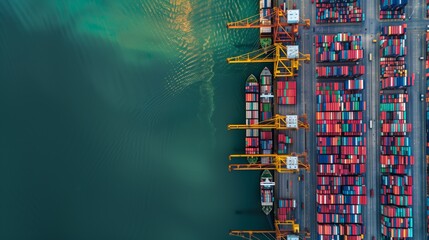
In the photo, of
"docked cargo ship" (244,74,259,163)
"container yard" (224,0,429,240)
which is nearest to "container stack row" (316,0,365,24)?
"container yard" (224,0,429,240)

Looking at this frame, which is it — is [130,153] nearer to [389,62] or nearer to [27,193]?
[27,193]

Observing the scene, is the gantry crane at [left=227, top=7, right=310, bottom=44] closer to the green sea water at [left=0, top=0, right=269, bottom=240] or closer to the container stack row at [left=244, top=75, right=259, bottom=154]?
the green sea water at [left=0, top=0, right=269, bottom=240]

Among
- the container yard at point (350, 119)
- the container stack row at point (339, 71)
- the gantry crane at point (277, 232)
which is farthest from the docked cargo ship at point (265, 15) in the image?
the gantry crane at point (277, 232)

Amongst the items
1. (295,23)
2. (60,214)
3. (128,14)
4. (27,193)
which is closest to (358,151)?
(295,23)

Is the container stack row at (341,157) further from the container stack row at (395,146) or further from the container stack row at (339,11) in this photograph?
the container stack row at (395,146)

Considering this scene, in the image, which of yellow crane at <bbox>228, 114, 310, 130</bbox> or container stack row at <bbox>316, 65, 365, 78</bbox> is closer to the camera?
yellow crane at <bbox>228, 114, 310, 130</bbox>

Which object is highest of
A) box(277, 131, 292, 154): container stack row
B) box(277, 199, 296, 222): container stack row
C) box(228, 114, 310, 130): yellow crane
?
box(228, 114, 310, 130): yellow crane
